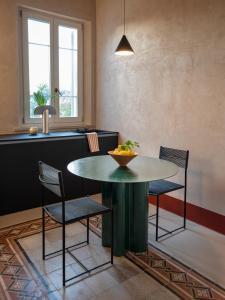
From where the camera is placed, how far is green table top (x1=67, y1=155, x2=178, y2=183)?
2174 mm

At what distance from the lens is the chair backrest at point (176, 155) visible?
299 centimetres

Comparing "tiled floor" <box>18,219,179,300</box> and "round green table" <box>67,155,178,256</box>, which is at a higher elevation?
"round green table" <box>67,155,178,256</box>

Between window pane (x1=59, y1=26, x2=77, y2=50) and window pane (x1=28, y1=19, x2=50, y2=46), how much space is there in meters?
0.21

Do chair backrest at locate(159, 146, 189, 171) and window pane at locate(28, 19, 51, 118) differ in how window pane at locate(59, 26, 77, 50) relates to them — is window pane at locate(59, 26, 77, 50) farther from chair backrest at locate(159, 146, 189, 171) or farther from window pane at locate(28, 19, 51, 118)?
chair backrest at locate(159, 146, 189, 171)

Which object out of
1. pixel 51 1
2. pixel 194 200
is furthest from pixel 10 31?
pixel 194 200

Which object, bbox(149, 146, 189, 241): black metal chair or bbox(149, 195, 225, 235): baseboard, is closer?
bbox(149, 146, 189, 241): black metal chair

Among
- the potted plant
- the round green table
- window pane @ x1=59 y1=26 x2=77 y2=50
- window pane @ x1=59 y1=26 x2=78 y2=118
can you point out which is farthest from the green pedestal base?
window pane @ x1=59 y1=26 x2=77 y2=50

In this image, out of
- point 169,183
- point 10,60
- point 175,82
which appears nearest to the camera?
point 169,183

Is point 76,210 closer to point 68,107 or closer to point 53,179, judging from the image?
point 53,179

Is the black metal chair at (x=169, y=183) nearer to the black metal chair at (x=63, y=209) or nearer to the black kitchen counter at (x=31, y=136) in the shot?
the black metal chair at (x=63, y=209)

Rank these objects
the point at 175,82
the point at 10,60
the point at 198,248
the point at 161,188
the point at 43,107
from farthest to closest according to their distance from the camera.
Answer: the point at 43,107, the point at 10,60, the point at 175,82, the point at 161,188, the point at 198,248

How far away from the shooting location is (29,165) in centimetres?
336

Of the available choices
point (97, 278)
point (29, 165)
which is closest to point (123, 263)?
point (97, 278)

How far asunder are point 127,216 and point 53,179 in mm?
814
